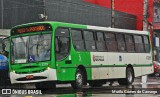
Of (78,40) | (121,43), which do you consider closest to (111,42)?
(121,43)

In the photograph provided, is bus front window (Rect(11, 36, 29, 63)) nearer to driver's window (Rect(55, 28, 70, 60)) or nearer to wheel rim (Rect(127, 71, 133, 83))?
driver's window (Rect(55, 28, 70, 60))

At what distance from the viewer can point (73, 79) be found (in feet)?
64.2

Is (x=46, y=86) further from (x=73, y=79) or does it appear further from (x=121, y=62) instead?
(x=121, y=62)

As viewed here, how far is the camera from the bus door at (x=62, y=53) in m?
18.8

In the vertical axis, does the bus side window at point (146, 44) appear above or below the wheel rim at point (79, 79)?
above

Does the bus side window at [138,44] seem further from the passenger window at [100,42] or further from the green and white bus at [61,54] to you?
the passenger window at [100,42]

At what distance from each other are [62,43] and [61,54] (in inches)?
19.7

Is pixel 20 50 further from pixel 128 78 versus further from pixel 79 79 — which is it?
pixel 128 78

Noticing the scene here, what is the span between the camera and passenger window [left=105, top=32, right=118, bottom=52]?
2306 cm

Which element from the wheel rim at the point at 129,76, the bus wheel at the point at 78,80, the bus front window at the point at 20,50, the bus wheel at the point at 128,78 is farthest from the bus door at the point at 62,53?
the wheel rim at the point at 129,76

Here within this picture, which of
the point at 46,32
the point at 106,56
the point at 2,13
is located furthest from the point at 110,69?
the point at 2,13

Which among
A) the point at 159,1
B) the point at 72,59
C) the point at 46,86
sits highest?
the point at 159,1

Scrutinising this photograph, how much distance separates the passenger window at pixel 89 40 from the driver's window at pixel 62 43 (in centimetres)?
165

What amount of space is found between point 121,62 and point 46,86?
5.51 m
